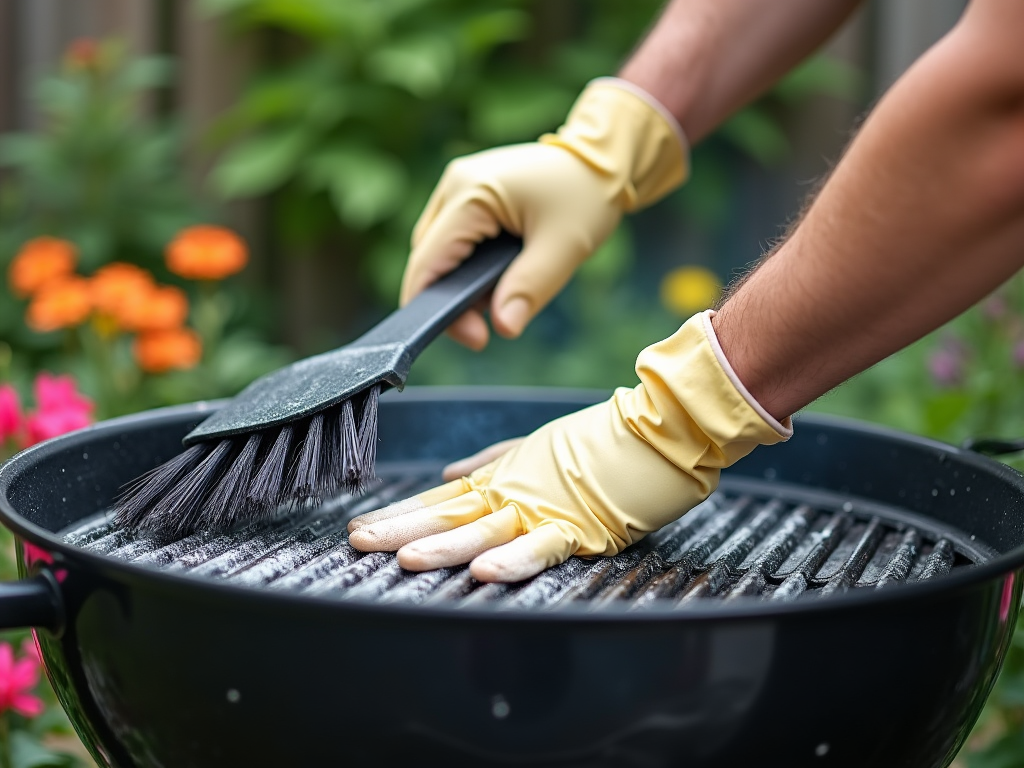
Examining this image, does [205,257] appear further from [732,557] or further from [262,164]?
[732,557]

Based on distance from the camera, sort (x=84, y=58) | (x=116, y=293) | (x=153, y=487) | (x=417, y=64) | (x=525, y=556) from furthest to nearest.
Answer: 1. (x=417, y=64)
2. (x=84, y=58)
3. (x=116, y=293)
4. (x=153, y=487)
5. (x=525, y=556)

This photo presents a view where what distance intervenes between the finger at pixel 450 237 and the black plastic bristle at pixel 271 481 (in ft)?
1.19

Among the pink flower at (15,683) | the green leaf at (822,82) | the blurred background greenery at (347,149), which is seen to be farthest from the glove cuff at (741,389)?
the green leaf at (822,82)

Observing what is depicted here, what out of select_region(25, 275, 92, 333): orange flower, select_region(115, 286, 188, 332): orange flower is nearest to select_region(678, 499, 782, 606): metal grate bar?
select_region(115, 286, 188, 332): orange flower

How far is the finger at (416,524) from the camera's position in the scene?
Result: 3.27 ft

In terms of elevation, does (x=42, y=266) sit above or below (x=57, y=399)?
above

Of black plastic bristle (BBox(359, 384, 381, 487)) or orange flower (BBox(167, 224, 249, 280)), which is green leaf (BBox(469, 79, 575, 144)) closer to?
orange flower (BBox(167, 224, 249, 280))

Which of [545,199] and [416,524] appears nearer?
[416,524]

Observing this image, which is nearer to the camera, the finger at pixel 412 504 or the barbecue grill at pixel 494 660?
the barbecue grill at pixel 494 660

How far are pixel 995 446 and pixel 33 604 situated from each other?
3.25 feet

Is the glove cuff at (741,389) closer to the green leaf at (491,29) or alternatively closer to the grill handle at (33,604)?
the grill handle at (33,604)

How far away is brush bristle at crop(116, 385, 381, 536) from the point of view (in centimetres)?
100

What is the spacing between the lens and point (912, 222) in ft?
2.52

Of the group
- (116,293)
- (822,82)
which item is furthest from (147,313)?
(822,82)
